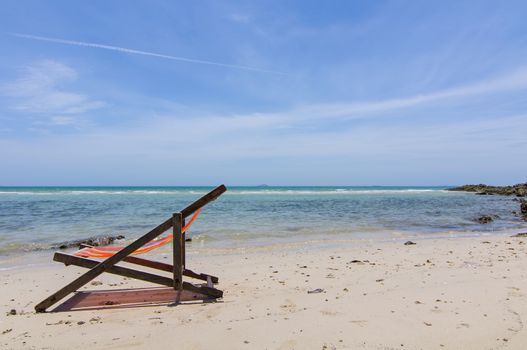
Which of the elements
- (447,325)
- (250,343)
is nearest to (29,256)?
(250,343)

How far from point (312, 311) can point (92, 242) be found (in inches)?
383

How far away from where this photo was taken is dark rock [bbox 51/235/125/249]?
1152cm

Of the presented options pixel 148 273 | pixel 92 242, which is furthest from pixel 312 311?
pixel 92 242

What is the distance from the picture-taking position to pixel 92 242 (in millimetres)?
12359

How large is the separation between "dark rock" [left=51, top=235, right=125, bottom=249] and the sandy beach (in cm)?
293

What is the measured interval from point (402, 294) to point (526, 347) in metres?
2.05

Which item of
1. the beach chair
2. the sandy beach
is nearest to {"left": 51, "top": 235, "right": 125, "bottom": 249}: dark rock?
the sandy beach

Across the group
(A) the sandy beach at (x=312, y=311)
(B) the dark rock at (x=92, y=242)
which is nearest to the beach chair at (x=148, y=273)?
(A) the sandy beach at (x=312, y=311)

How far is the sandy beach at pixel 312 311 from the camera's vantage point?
410cm

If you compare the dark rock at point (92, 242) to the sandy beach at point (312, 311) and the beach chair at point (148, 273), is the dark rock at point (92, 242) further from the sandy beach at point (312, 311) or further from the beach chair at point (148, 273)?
the beach chair at point (148, 273)

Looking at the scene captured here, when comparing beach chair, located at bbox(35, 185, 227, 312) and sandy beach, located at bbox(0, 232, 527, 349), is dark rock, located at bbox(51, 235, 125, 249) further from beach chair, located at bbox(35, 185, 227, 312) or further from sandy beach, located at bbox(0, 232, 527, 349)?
beach chair, located at bbox(35, 185, 227, 312)

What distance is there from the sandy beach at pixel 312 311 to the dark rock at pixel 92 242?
9.61 feet

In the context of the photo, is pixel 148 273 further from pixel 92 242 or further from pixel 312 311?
pixel 92 242

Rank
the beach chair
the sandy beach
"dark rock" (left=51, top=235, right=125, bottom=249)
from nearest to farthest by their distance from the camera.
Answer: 1. the sandy beach
2. the beach chair
3. "dark rock" (left=51, top=235, right=125, bottom=249)
